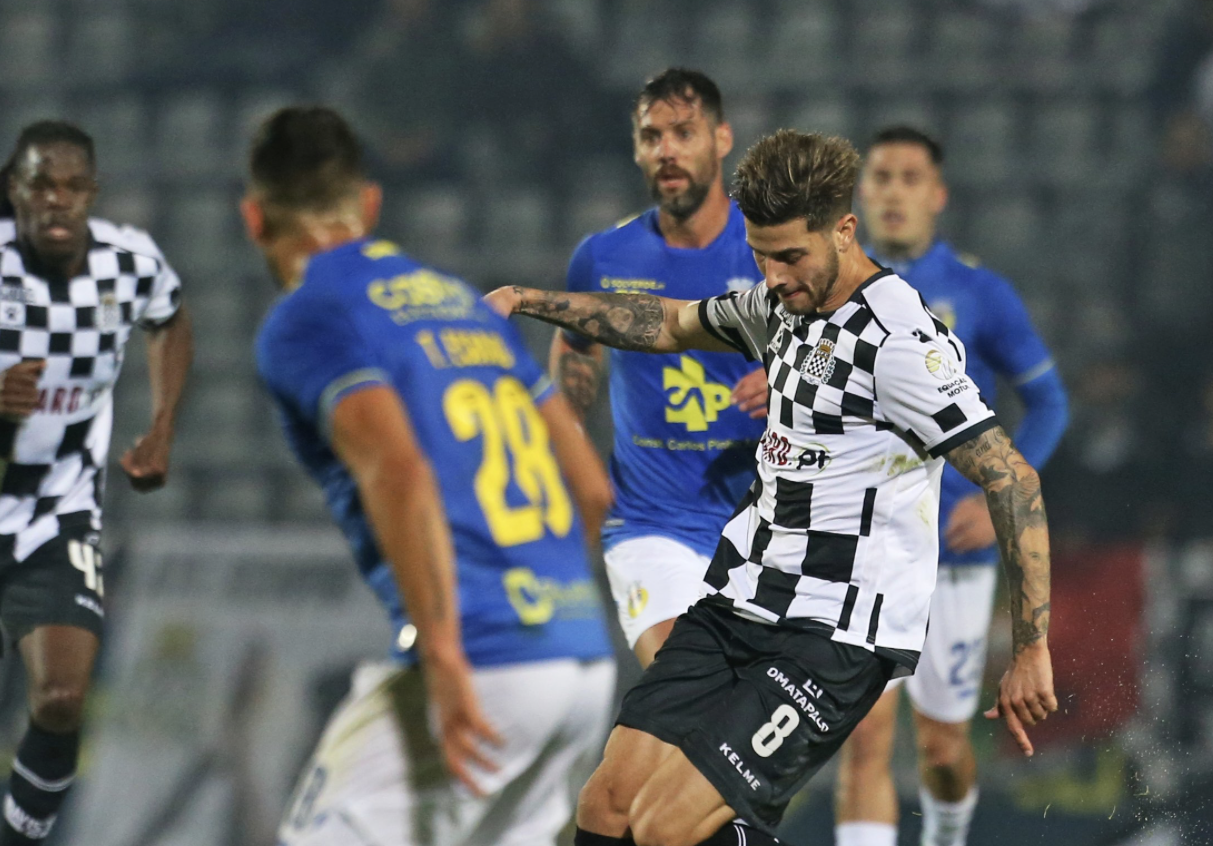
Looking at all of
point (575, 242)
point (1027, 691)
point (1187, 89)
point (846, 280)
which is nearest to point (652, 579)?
point (846, 280)

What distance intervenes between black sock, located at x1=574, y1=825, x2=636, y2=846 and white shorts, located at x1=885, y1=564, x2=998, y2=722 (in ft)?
7.80

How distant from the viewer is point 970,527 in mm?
5488

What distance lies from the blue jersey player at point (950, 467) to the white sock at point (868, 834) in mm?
110

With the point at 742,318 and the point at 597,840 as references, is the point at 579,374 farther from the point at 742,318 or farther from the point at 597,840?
the point at 597,840

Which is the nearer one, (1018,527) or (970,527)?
(1018,527)

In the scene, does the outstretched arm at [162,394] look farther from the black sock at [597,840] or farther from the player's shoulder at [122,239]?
the black sock at [597,840]

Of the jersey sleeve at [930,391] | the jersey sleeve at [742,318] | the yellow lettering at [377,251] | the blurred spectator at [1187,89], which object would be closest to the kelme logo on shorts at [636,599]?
the jersey sleeve at [742,318]

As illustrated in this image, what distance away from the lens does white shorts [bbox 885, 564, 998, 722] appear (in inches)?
226

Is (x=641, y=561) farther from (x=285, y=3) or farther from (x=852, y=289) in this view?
(x=285, y=3)

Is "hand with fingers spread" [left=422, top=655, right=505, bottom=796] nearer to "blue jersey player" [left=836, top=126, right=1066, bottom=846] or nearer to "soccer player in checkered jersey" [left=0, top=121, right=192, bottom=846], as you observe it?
"soccer player in checkered jersey" [left=0, top=121, right=192, bottom=846]

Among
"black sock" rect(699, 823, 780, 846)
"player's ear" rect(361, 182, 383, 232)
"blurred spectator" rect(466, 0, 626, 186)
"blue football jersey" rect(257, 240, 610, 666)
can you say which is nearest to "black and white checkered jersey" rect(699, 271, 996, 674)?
"black sock" rect(699, 823, 780, 846)

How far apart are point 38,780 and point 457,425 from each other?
290 centimetres

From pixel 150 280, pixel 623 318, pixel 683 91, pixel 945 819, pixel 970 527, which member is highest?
pixel 683 91

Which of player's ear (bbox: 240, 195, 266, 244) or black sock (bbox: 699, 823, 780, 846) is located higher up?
player's ear (bbox: 240, 195, 266, 244)
